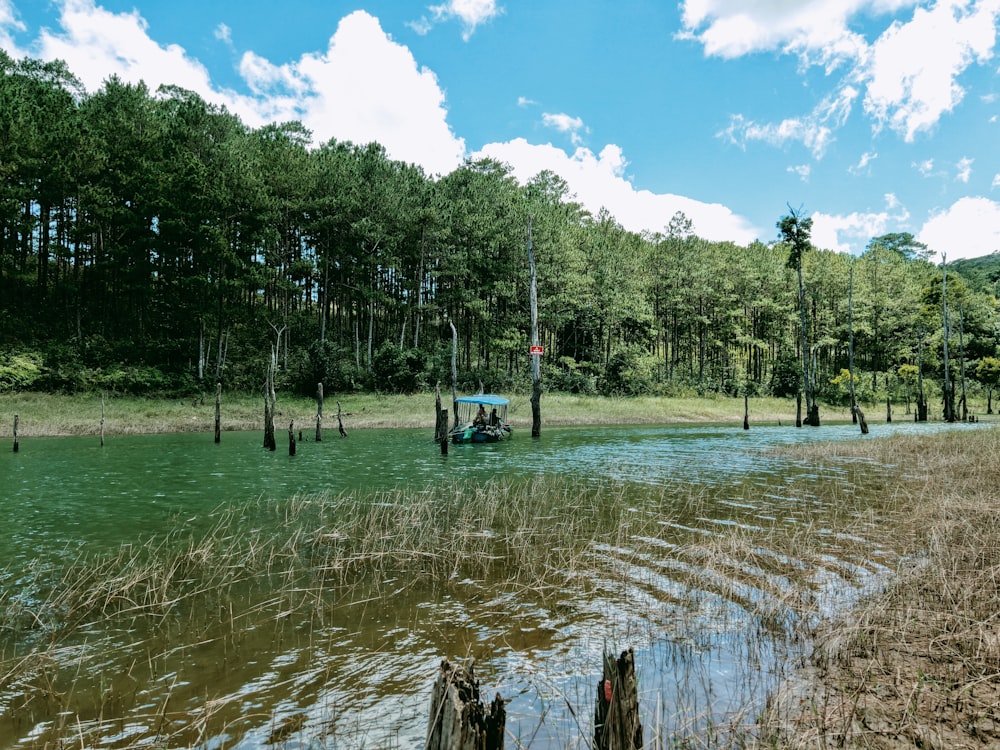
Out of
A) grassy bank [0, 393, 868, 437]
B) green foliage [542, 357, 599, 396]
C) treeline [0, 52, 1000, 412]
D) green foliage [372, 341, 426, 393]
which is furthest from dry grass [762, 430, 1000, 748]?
green foliage [542, 357, 599, 396]

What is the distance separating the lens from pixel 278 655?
5.27 metres

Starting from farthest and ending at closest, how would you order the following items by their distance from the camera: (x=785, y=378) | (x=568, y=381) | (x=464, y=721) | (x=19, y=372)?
(x=785, y=378) → (x=568, y=381) → (x=19, y=372) → (x=464, y=721)

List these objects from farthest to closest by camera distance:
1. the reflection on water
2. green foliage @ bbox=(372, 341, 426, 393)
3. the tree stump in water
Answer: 1. green foliage @ bbox=(372, 341, 426, 393)
2. the reflection on water
3. the tree stump in water

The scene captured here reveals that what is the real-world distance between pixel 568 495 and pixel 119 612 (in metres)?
9.41

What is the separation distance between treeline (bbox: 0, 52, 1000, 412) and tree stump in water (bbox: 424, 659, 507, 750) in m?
34.6

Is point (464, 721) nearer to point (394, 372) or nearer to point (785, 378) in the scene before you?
point (394, 372)

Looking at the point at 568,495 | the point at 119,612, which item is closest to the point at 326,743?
the point at 119,612

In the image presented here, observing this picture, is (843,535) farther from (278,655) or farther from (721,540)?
(278,655)

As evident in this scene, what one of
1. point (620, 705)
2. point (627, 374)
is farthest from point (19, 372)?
point (627, 374)

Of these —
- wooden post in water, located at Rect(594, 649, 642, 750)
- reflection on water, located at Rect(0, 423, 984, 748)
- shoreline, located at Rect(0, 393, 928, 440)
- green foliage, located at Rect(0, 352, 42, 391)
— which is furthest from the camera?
green foliage, located at Rect(0, 352, 42, 391)

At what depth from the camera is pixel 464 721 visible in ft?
8.52

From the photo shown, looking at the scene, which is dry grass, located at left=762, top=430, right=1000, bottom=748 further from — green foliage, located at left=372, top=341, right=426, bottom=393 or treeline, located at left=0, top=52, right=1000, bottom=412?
green foliage, located at left=372, top=341, right=426, bottom=393

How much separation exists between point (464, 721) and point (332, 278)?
5286 cm

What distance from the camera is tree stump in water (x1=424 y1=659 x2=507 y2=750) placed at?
8.50 ft
